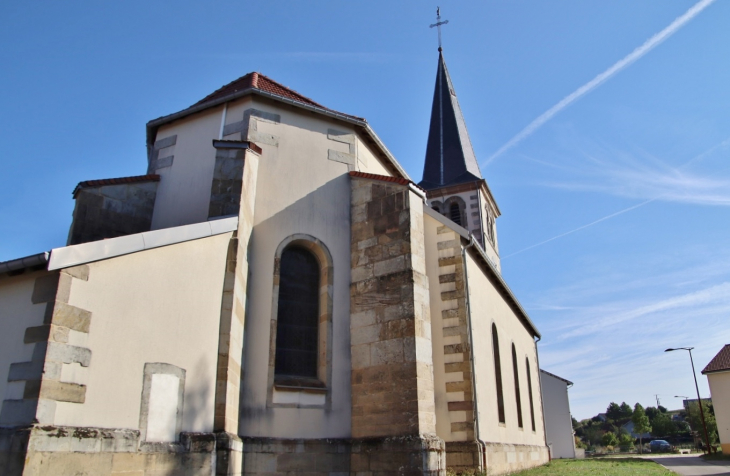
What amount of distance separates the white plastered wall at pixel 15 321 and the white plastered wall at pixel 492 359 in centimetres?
809

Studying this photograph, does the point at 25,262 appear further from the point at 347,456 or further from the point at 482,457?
the point at 482,457

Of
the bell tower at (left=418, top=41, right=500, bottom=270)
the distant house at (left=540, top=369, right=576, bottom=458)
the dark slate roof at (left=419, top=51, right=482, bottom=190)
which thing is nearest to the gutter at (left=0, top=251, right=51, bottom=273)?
the bell tower at (left=418, top=41, right=500, bottom=270)

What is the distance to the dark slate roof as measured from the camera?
2994cm

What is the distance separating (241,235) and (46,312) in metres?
3.23

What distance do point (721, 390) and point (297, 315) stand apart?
31381 mm

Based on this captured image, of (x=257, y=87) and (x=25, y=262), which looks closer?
(x=25, y=262)

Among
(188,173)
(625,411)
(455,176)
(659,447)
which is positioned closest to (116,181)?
(188,173)

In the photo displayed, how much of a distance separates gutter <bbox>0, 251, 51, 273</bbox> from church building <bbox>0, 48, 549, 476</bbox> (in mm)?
25

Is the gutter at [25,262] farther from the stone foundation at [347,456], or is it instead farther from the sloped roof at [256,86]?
the sloped roof at [256,86]

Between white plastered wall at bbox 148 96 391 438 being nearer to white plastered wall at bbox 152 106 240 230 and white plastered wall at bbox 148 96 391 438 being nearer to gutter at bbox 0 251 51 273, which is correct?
white plastered wall at bbox 152 106 240 230

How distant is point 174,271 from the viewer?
7.42 metres

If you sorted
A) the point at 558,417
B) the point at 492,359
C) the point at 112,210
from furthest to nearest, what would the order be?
the point at 558,417 → the point at 492,359 → the point at 112,210

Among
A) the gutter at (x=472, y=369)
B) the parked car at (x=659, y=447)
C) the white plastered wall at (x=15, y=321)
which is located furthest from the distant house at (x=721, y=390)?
the white plastered wall at (x=15, y=321)

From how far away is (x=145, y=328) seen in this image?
6836 mm
